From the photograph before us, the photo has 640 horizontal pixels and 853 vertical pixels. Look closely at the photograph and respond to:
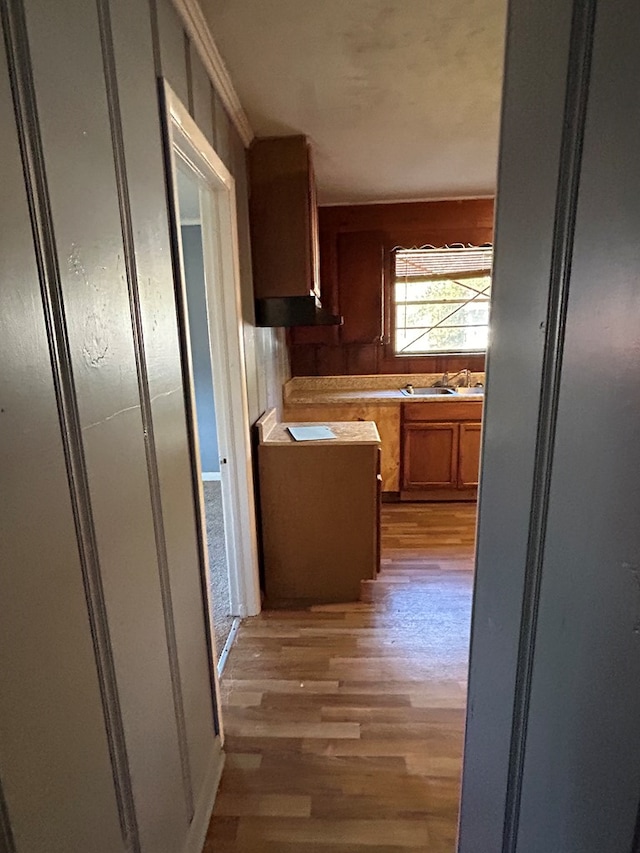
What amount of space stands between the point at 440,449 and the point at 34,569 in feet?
11.0

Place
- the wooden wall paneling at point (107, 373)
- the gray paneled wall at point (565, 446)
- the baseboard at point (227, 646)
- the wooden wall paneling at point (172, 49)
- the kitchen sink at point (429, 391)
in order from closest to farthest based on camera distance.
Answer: the gray paneled wall at point (565, 446) → the wooden wall paneling at point (107, 373) → the wooden wall paneling at point (172, 49) → the baseboard at point (227, 646) → the kitchen sink at point (429, 391)

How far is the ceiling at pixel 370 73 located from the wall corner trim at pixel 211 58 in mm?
28

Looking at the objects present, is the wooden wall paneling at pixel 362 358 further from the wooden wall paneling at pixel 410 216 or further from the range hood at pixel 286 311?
the range hood at pixel 286 311

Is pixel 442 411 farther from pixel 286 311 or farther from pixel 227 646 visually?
pixel 227 646

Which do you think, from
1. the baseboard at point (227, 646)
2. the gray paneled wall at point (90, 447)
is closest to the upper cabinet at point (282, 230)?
the gray paneled wall at point (90, 447)

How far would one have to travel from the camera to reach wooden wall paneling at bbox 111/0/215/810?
1.05 meters

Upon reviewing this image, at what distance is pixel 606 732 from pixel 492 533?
0.37 m

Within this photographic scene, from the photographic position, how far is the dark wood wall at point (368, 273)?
12.5ft

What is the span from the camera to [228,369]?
6.98ft

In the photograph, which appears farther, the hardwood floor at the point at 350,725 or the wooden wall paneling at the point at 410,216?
the wooden wall paneling at the point at 410,216

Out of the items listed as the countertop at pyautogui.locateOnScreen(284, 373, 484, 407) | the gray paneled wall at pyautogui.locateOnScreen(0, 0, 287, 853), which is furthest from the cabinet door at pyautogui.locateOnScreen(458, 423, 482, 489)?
the gray paneled wall at pyautogui.locateOnScreen(0, 0, 287, 853)

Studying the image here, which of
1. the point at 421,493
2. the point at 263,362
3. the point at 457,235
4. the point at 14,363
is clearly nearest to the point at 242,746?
the point at 14,363

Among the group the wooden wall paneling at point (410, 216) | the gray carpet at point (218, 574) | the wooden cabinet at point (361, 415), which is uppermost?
the wooden wall paneling at point (410, 216)

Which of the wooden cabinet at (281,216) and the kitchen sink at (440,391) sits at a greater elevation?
the wooden cabinet at (281,216)
